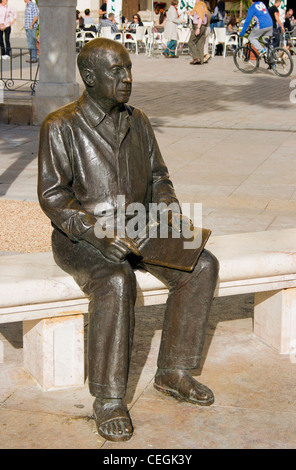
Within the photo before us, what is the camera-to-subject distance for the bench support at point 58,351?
3.95 metres

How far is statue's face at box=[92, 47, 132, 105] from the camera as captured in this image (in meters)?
3.88

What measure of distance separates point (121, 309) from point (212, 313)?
5.42 feet

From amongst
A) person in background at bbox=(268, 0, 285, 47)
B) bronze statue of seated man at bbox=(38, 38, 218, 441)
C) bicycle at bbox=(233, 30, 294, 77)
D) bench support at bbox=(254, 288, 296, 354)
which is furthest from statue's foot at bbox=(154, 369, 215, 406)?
person in background at bbox=(268, 0, 285, 47)

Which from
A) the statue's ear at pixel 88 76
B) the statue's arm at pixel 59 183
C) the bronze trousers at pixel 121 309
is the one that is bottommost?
the bronze trousers at pixel 121 309

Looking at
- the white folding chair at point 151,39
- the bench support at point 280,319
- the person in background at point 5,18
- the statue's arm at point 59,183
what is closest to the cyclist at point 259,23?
the white folding chair at point 151,39

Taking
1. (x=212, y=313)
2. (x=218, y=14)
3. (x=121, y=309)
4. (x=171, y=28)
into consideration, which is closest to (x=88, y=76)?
(x=121, y=309)

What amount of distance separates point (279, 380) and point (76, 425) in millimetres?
1137

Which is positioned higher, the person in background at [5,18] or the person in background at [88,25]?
the person in background at [5,18]

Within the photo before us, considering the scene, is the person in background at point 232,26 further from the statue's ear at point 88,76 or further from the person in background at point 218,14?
the statue's ear at point 88,76

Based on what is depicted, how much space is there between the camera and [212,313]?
510 centimetres

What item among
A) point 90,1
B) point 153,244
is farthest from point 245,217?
point 90,1

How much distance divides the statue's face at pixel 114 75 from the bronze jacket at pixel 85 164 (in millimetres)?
118

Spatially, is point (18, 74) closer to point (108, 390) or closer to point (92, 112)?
point (92, 112)

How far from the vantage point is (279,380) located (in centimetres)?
415
